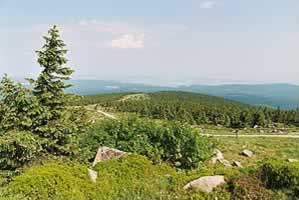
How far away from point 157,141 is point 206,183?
539 cm

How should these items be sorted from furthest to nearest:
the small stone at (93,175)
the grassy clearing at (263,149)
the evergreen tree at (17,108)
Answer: the grassy clearing at (263,149) → the evergreen tree at (17,108) → the small stone at (93,175)

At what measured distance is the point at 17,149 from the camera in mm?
14570

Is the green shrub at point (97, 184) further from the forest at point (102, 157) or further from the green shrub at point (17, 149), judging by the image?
the green shrub at point (17, 149)

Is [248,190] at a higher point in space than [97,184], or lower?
higher

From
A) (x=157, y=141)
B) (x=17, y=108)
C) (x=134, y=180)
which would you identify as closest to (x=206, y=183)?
(x=134, y=180)

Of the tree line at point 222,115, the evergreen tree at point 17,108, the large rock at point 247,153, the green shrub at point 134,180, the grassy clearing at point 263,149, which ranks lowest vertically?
the tree line at point 222,115

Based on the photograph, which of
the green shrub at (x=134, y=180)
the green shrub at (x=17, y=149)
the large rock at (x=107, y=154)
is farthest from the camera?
the green shrub at (x=17, y=149)

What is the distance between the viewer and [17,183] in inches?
400

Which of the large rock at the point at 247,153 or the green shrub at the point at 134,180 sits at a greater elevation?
the green shrub at the point at 134,180

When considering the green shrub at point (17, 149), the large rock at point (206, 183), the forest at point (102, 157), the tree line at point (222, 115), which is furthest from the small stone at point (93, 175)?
the tree line at point (222, 115)

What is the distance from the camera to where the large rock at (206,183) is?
421 inches

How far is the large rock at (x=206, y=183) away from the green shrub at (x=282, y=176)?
3.55 ft

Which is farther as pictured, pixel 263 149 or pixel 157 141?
pixel 263 149

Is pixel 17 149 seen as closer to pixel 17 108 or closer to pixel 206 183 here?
pixel 17 108
